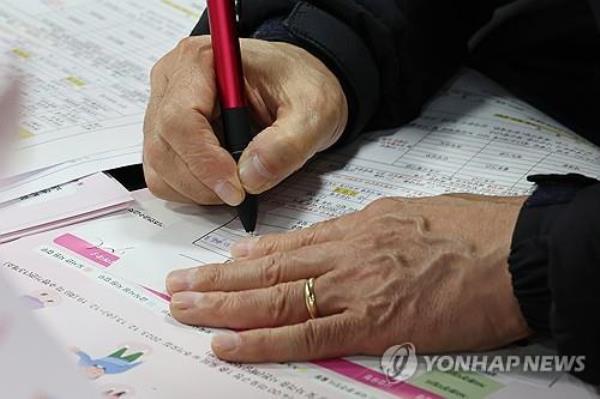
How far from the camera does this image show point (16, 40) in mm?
1142

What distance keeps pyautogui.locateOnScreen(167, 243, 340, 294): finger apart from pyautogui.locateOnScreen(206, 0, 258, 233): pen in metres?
0.10

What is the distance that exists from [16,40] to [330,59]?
16.4 inches

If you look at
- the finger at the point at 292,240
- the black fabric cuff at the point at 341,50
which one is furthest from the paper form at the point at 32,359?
the black fabric cuff at the point at 341,50

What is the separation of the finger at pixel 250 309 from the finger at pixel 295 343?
18mm

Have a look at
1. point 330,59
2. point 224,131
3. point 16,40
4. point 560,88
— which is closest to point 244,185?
point 224,131

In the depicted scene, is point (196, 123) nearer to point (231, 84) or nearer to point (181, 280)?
point (231, 84)

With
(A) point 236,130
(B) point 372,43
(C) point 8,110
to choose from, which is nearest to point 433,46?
(B) point 372,43

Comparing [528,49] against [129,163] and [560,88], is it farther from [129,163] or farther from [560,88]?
[129,163]

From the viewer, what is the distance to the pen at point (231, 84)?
0.81 metres

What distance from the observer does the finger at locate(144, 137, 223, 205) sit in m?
0.82

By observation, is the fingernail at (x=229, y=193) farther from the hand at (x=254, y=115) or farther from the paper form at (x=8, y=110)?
the paper form at (x=8, y=110)

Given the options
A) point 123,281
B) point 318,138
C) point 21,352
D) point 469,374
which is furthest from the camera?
point 318,138

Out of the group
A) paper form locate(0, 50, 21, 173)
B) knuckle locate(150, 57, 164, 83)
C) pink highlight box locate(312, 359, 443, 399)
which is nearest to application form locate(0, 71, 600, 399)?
pink highlight box locate(312, 359, 443, 399)

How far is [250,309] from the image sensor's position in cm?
68
